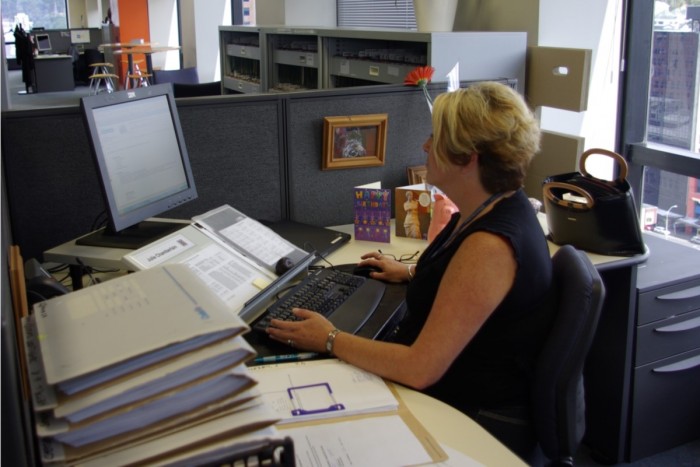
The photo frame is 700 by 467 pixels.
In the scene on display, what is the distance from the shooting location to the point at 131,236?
174cm

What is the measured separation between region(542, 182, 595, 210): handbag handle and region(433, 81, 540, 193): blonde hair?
608 millimetres

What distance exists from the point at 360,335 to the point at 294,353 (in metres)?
0.15

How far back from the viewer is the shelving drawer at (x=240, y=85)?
438cm

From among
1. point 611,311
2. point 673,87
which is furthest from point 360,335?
point 673,87

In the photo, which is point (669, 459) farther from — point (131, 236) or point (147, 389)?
point (147, 389)

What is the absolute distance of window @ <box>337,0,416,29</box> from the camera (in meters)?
4.48

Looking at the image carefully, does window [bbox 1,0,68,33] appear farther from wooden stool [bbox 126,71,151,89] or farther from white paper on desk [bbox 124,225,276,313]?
white paper on desk [bbox 124,225,276,313]

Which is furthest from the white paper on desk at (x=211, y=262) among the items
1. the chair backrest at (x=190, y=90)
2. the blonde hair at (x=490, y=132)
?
the chair backrest at (x=190, y=90)

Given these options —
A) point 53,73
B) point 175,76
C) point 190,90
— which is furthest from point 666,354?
point 53,73

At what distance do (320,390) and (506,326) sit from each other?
1.24ft

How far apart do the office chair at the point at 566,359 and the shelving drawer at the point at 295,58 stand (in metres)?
2.38

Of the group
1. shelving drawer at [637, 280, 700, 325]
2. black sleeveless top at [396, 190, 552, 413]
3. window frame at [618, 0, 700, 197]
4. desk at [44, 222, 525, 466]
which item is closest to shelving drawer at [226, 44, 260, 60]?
window frame at [618, 0, 700, 197]

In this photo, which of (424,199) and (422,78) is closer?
(424,199)

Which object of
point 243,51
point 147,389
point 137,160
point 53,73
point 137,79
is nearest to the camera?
point 147,389
